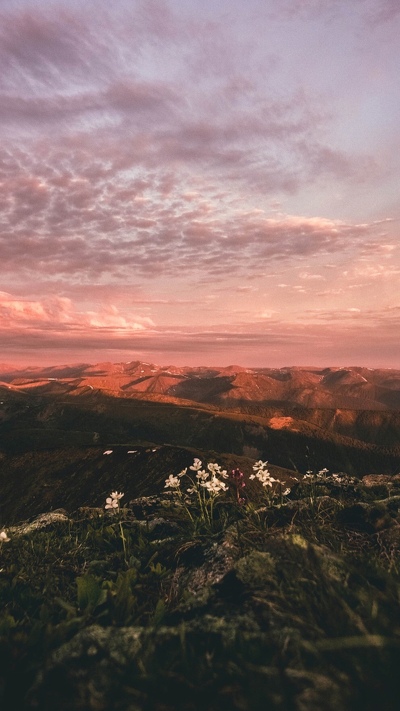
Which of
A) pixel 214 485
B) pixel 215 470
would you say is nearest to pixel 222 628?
pixel 214 485

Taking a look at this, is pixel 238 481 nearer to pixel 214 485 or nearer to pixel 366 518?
pixel 214 485

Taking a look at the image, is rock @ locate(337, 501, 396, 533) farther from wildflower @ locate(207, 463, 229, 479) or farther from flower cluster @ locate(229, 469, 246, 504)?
wildflower @ locate(207, 463, 229, 479)

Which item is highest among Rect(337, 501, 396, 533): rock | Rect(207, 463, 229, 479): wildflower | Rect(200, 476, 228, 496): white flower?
Rect(207, 463, 229, 479): wildflower

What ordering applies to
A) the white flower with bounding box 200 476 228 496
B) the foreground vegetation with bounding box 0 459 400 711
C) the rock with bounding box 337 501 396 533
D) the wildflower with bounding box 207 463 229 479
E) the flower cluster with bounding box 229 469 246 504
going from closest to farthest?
the foreground vegetation with bounding box 0 459 400 711, the rock with bounding box 337 501 396 533, the white flower with bounding box 200 476 228 496, the flower cluster with bounding box 229 469 246 504, the wildflower with bounding box 207 463 229 479

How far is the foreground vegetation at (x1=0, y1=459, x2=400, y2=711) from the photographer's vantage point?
2.74 meters

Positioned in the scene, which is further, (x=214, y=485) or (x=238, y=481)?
(x=238, y=481)

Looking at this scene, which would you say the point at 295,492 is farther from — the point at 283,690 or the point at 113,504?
the point at 283,690

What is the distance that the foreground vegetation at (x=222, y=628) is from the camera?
2.74 m

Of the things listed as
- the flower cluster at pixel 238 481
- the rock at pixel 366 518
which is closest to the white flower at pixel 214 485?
the flower cluster at pixel 238 481

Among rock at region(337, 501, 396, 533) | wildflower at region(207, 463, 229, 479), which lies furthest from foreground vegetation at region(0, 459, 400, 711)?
wildflower at region(207, 463, 229, 479)

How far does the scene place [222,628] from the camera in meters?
3.74

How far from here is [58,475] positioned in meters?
147

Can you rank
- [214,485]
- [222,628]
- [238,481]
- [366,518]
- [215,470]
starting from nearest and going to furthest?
1. [222,628]
2. [366,518]
3. [214,485]
4. [238,481]
5. [215,470]

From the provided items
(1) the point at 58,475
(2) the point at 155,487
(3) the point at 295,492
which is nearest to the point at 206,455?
(2) the point at 155,487
